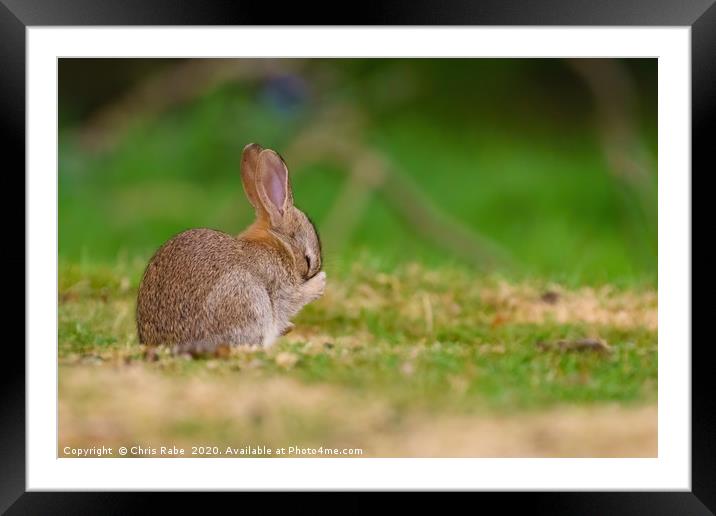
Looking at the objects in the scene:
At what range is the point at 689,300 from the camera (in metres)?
4.61

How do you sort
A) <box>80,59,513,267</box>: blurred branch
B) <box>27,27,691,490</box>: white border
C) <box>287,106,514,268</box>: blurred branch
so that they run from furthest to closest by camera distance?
<box>80,59,513,267</box>: blurred branch, <box>287,106,514,268</box>: blurred branch, <box>27,27,691,490</box>: white border

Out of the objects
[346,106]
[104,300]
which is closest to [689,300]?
[104,300]

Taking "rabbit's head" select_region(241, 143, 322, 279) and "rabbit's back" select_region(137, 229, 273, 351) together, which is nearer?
"rabbit's back" select_region(137, 229, 273, 351)

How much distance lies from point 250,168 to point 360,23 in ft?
3.69

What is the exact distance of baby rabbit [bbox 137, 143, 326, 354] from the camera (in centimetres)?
505

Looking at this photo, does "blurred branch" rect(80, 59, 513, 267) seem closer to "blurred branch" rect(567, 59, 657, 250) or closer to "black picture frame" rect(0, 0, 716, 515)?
"blurred branch" rect(567, 59, 657, 250)

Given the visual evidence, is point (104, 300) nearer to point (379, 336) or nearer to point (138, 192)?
point (379, 336)

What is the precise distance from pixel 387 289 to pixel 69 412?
2375 mm

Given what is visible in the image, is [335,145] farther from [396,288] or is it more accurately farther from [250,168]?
[250,168]

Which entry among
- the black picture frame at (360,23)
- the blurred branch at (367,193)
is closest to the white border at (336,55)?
the black picture frame at (360,23)

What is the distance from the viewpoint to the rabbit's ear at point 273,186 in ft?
17.6

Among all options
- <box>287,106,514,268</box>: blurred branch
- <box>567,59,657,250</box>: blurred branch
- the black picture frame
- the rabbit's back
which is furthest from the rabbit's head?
<box>567,59,657,250</box>: blurred branch

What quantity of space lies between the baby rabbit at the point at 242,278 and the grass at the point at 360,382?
109 millimetres

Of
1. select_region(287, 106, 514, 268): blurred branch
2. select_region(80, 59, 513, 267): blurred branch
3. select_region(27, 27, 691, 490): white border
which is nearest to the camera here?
select_region(27, 27, 691, 490): white border
